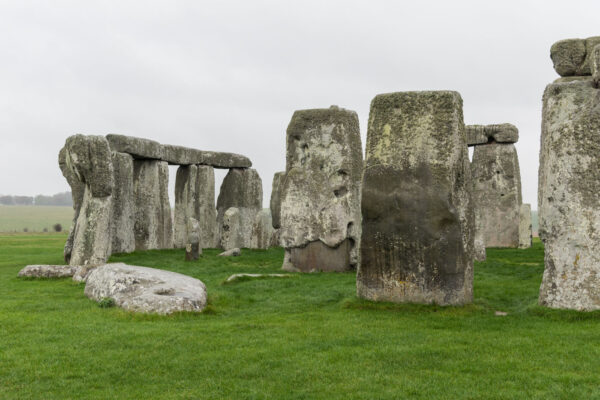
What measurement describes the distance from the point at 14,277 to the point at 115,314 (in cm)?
569

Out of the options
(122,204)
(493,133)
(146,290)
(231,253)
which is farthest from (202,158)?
(146,290)

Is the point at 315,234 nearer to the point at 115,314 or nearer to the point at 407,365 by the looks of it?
the point at 115,314

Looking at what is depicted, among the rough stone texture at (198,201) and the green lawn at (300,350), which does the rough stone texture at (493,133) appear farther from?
the green lawn at (300,350)

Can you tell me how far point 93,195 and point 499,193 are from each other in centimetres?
1499

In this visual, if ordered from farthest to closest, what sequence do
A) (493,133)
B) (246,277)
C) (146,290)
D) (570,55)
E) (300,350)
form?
(493,133) → (570,55) → (246,277) → (146,290) → (300,350)

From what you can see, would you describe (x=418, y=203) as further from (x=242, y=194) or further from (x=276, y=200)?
(x=242, y=194)

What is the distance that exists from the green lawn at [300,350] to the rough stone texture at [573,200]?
0.38 m

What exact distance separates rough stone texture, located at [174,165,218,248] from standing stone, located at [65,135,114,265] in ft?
31.1

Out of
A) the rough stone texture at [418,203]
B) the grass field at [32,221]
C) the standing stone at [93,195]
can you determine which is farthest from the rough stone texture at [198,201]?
the grass field at [32,221]

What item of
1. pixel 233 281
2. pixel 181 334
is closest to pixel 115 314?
pixel 181 334

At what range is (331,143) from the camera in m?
15.0

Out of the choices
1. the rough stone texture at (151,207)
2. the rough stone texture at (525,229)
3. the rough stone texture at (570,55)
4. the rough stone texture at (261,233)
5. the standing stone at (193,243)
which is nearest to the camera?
the rough stone texture at (570,55)

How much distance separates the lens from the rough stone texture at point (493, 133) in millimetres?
23438

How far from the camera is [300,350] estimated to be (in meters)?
6.69
